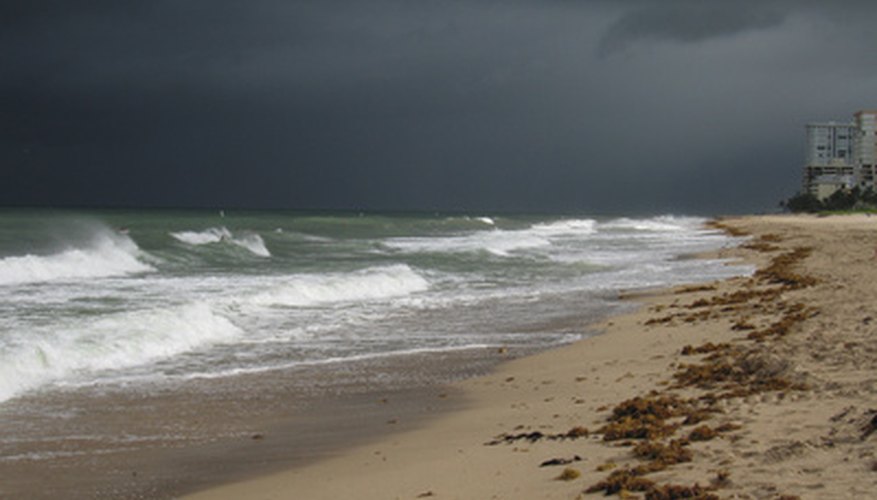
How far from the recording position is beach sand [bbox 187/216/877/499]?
5449mm

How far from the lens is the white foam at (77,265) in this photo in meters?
25.4

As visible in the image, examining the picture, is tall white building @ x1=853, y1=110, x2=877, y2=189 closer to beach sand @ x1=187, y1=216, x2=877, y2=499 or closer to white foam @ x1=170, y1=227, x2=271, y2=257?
white foam @ x1=170, y1=227, x2=271, y2=257

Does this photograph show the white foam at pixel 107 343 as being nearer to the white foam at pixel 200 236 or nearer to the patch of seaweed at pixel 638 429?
the patch of seaweed at pixel 638 429

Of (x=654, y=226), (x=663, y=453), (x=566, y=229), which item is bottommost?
(x=654, y=226)

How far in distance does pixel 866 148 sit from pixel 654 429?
195683 millimetres

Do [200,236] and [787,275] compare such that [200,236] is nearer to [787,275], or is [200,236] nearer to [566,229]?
[566,229]

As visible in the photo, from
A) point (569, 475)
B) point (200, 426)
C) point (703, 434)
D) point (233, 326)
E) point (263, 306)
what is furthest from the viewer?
point (263, 306)

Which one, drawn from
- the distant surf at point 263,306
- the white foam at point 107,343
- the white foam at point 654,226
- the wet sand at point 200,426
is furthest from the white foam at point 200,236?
the wet sand at point 200,426

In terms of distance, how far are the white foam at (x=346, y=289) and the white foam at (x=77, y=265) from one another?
8770 mm

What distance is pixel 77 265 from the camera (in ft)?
92.4

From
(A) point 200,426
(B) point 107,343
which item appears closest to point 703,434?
(A) point 200,426

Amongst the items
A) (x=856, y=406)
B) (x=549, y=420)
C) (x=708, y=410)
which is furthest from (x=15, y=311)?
(x=856, y=406)

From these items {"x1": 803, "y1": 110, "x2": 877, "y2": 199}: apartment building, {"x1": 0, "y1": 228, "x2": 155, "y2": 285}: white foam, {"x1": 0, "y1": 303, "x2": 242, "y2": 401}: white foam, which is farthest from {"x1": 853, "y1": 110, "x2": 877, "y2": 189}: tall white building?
{"x1": 0, "y1": 303, "x2": 242, "y2": 401}: white foam

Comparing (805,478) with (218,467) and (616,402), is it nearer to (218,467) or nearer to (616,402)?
(616,402)
